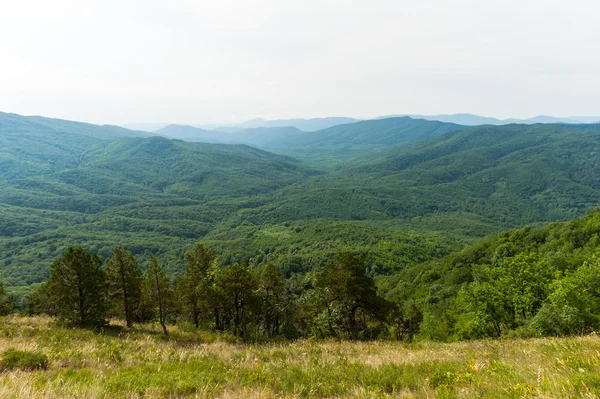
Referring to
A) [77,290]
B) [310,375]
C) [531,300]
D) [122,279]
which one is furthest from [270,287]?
[531,300]

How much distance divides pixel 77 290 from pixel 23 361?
13.3m

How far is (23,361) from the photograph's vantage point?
864 cm

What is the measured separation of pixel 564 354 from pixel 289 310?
26106 mm

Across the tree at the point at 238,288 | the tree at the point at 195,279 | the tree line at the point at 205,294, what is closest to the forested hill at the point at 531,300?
the tree line at the point at 205,294

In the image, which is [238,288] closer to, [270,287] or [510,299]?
[270,287]

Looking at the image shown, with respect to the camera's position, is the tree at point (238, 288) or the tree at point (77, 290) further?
the tree at point (238, 288)

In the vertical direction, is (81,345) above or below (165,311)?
above

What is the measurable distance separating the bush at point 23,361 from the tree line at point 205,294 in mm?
11096

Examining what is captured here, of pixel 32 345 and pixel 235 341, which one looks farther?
pixel 235 341

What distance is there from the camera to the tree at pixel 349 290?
22.2 meters

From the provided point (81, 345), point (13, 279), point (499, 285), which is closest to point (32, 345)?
point (81, 345)

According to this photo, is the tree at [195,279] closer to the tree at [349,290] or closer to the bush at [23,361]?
the tree at [349,290]

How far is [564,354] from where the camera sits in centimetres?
770

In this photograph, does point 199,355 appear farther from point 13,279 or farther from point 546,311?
point 13,279
